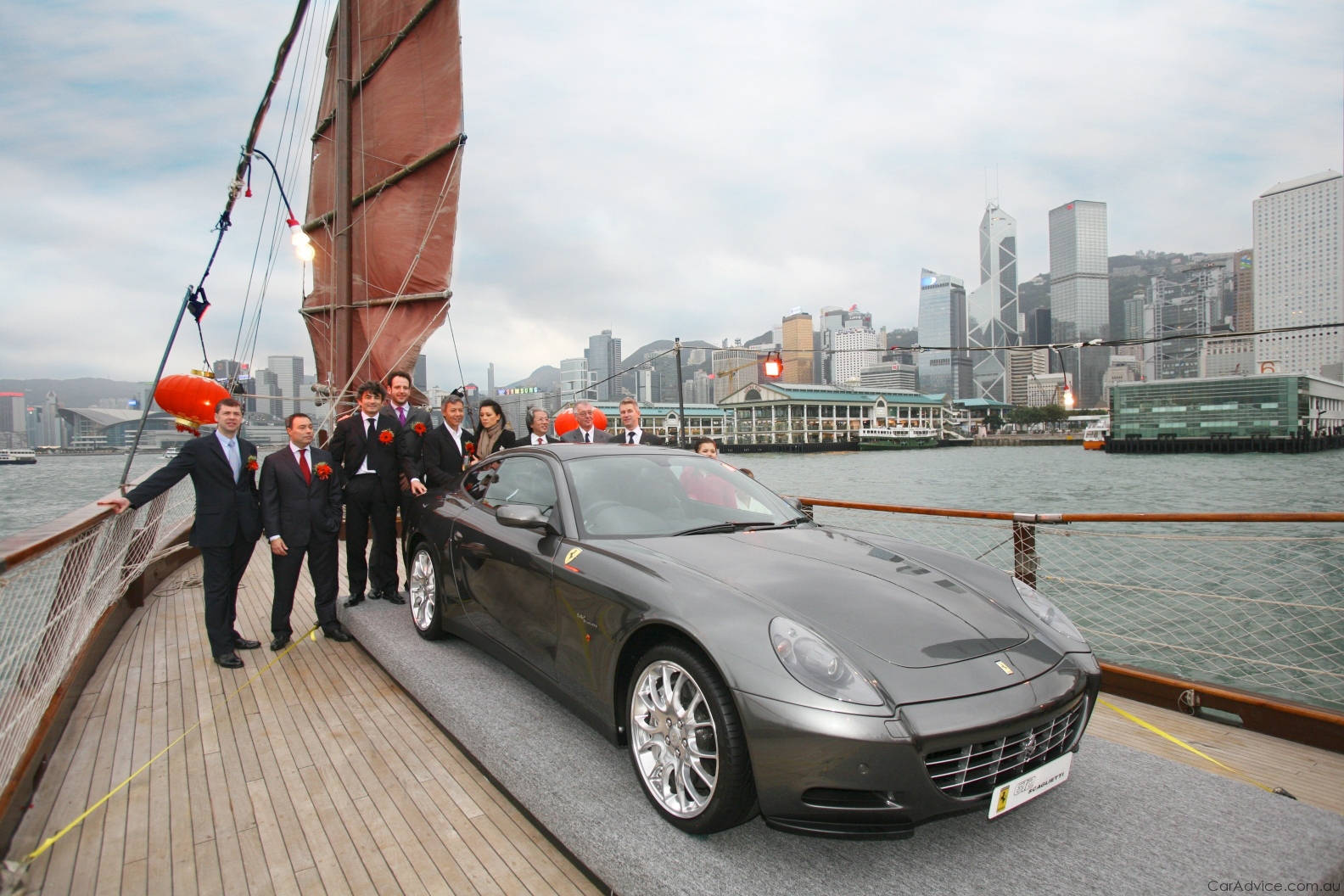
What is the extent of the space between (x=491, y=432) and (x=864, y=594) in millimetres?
4674

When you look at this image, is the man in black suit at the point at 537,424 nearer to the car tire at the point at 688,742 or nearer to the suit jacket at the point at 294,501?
the suit jacket at the point at 294,501

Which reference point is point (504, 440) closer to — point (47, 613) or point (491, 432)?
point (491, 432)

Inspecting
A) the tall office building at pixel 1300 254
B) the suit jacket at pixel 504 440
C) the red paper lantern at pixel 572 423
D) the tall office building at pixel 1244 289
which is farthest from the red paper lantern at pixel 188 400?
the tall office building at pixel 1244 289

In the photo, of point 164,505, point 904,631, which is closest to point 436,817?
point 904,631

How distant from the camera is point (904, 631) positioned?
2107mm

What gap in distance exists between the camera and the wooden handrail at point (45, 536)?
7.51 ft

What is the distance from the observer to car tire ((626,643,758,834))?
1.95 m

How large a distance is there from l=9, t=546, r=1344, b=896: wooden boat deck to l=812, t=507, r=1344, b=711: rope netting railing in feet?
10.1

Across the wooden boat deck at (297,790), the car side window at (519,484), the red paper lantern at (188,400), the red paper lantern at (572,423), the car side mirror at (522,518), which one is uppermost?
the red paper lantern at (188,400)

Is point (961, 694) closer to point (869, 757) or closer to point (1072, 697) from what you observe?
point (869, 757)

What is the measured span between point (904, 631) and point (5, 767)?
322cm

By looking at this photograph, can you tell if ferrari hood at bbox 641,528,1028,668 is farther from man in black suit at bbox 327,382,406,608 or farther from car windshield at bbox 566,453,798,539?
man in black suit at bbox 327,382,406,608

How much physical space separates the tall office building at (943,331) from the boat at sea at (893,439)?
52.3m

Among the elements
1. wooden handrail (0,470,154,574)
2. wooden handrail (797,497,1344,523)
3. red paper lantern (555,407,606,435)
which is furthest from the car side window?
red paper lantern (555,407,606,435)
